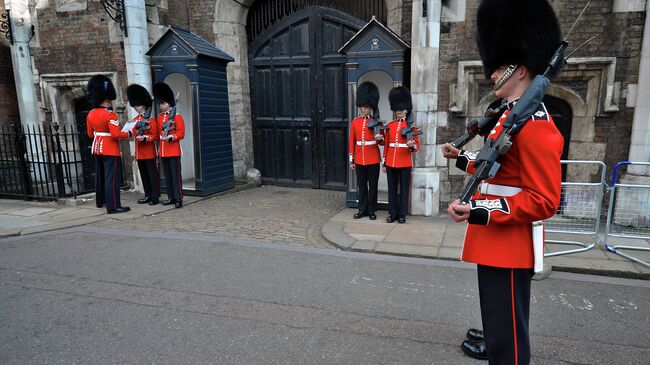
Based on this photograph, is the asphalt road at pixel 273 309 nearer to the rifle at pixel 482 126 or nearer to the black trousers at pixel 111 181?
Result: the rifle at pixel 482 126

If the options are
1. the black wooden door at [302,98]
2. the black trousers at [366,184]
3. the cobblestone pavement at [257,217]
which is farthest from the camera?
the black wooden door at [302,98]

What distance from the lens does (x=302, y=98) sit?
9.62 metres

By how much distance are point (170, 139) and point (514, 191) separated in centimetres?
670

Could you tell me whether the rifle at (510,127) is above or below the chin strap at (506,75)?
below

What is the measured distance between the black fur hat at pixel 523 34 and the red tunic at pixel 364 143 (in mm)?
4305

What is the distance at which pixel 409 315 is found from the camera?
3842mm

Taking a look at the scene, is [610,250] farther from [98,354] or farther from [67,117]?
[67,117]

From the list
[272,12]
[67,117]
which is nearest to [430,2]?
[272,12]

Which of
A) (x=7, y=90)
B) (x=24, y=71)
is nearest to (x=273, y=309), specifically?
(x=24, y=71)

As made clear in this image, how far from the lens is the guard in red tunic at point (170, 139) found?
25.7ft

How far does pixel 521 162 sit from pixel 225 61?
7.95 meters

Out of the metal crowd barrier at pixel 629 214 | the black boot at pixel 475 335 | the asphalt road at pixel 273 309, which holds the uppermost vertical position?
the metal crowd barrier at pixel 629 214

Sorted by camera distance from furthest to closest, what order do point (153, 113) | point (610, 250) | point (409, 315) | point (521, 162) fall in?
point (153, 113) → point (610, 250) → point (409, 315) → point (521, 162)

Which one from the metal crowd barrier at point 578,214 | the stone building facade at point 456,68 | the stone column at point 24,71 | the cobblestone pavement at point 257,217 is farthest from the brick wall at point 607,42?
the stone column at point 24,71
